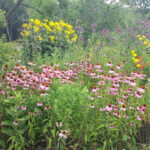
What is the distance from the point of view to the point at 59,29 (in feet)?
21.0

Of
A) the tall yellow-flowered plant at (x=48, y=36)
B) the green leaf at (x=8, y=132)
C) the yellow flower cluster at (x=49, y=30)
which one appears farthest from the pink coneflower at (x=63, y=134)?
the yellow flower cluster at (x=49, y=30)

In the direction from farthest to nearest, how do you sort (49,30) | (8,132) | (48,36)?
(48,36)
(49,30)
(8,132)

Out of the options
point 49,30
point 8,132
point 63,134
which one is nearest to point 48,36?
point 49,30

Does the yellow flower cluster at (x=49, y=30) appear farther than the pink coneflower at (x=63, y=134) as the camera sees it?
Yes

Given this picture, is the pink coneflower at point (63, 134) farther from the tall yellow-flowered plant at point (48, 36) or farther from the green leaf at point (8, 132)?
the tall yellow-flowered plant at point (48, 36)

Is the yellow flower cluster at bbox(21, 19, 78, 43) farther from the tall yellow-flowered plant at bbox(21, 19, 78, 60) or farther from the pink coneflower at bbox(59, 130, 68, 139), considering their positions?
the pink coneflower at bbox(59, 130, 68, 139)

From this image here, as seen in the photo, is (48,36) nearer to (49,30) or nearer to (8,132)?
(49,30)

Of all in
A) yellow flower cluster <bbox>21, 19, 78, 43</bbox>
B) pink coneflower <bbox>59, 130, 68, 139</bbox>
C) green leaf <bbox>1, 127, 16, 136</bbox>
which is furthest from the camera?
yellow flower cluster <bbox>21, 19, 78, 43</bbox>

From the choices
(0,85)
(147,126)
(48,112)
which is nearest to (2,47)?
(0,85)

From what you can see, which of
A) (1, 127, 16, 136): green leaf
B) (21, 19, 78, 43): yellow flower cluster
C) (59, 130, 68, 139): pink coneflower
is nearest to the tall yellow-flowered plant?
(21, 19, 78, 43): yellow flower cluster

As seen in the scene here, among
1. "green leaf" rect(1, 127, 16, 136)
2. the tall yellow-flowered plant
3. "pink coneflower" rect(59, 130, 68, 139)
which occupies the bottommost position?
"green leaf" rect(1, 127, 16, 136)

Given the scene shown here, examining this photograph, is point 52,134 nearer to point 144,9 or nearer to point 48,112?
point 48,112

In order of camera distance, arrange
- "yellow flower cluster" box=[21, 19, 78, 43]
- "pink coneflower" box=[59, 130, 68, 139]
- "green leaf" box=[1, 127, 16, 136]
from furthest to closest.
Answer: "yellow flower cluster" box=[21, 19, 78, 43] → "green leaf" box=[1, 127, 16, 136] → "pink coneflower" box=[59, 130, 68, 139]

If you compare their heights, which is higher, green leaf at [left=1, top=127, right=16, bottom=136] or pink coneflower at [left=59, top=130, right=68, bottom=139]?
pink coneflower at [left=59, top=130, right=68, bottom=139]
